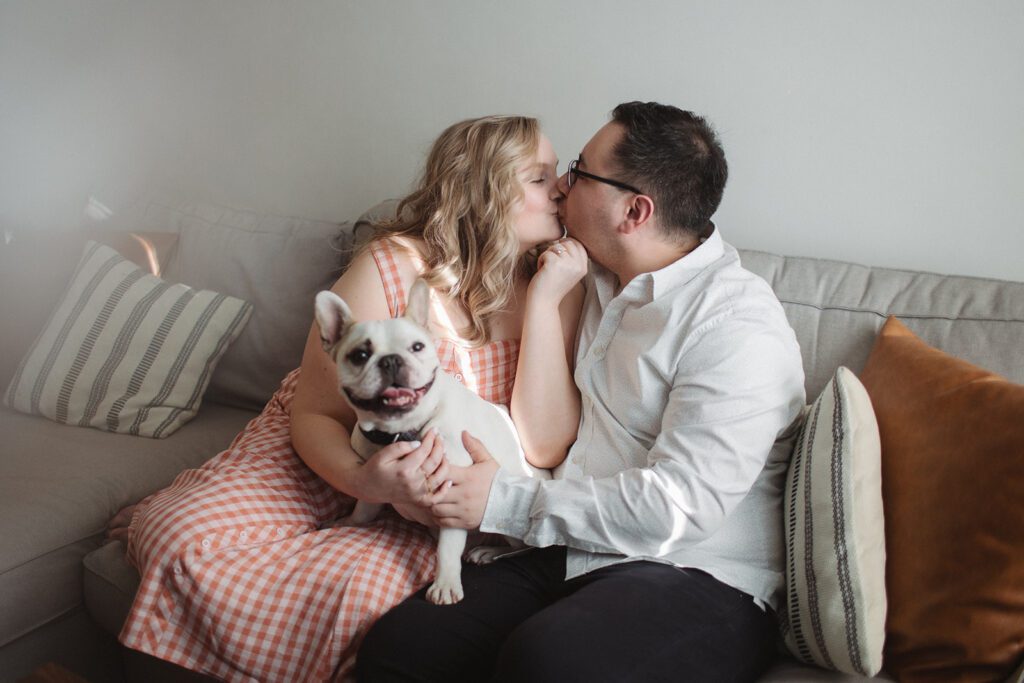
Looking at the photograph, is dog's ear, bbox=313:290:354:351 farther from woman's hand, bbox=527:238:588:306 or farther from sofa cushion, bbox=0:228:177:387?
sofa cushion, bbox=0:228:177:387

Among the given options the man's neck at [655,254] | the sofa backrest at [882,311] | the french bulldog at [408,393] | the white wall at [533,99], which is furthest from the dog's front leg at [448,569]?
the white wall at [533,99]

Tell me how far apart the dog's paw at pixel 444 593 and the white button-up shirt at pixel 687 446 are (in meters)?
0.10

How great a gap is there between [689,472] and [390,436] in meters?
0.45

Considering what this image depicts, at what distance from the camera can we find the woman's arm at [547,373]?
1402 millimetres

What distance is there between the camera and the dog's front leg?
46.0 inches

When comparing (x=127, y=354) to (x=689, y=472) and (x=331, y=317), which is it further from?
(x=689, y=472)

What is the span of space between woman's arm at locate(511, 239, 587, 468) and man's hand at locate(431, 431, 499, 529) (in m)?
0.22

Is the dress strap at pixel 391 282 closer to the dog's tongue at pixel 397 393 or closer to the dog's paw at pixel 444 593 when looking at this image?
the dog's tongue at pixel 397 393

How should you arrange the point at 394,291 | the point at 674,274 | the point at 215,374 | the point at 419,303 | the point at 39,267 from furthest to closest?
the point at 39,267
the point at 215,374
the point at 394,291
the point at 674,274
the point at 419,303

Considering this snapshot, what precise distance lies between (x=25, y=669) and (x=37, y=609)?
0.13 metres

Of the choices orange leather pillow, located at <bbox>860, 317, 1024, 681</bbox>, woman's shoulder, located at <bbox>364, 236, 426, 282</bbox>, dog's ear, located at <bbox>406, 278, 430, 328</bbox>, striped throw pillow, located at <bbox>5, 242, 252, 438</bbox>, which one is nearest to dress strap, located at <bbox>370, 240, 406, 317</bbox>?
woman's shoulder, located at <bbox>364, 236, 426, 282</bbox>

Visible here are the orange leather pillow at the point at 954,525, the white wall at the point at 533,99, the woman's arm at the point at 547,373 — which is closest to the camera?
the orange leather pillow at the point at 954,525

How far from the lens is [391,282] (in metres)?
1.45

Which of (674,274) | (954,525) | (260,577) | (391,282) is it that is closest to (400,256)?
(391,282)
